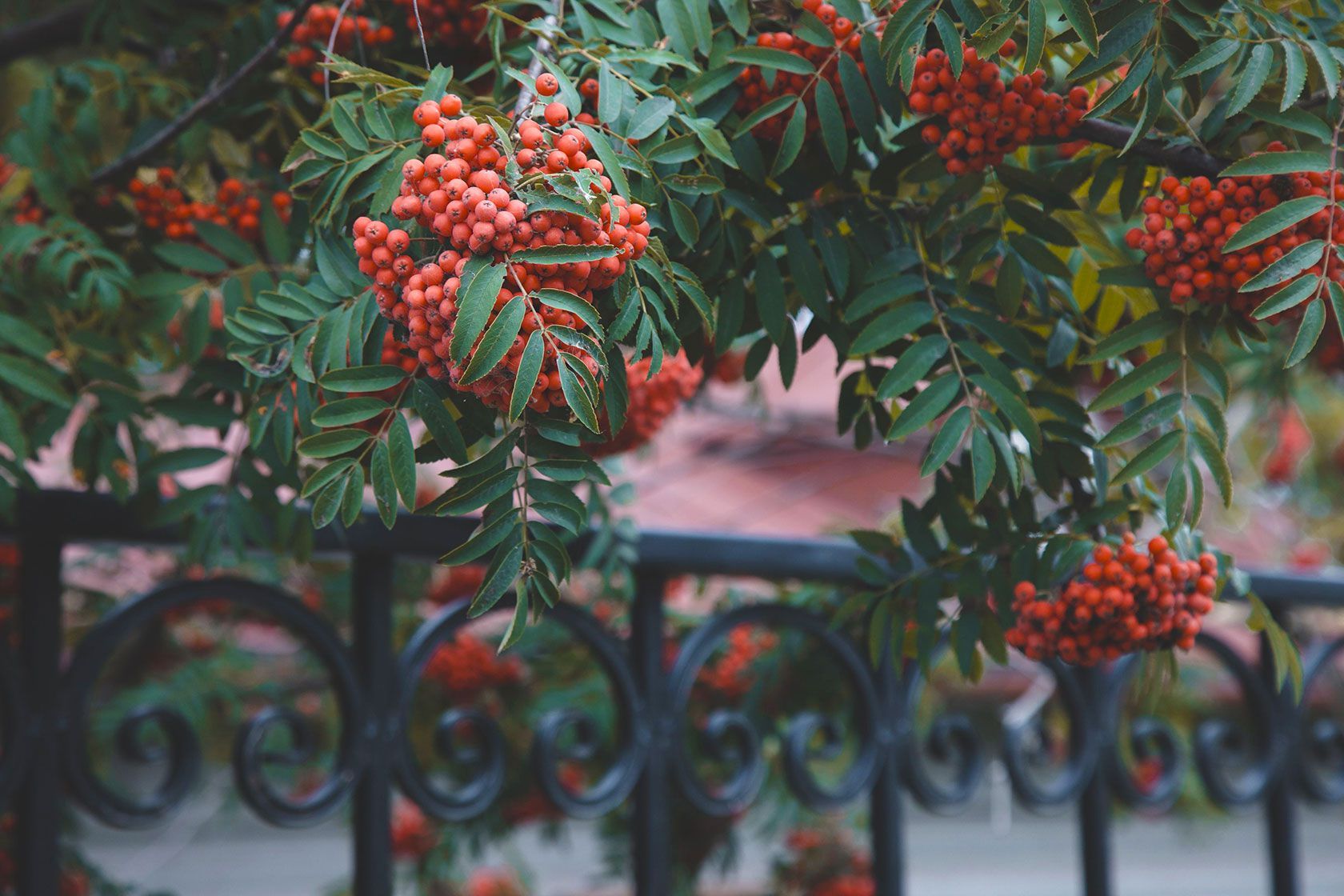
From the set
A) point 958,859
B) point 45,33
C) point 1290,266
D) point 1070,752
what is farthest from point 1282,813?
point 958,859

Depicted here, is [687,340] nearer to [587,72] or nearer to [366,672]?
[587,72]

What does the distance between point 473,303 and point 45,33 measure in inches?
35.6

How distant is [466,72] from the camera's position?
99cm

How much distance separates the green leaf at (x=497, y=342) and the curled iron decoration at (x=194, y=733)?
1.66 feet

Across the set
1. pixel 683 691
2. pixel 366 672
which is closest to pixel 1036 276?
pixel 683 691

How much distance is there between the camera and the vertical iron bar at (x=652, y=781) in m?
1.17

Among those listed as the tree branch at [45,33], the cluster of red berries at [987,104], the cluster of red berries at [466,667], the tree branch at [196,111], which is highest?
the tree branch at [45,33]

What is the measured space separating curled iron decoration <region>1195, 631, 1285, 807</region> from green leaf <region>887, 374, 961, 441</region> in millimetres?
868

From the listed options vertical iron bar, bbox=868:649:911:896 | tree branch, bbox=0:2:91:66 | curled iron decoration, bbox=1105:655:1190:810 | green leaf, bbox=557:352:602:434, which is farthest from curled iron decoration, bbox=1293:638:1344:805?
tree branch, bbox=0:2:91:66

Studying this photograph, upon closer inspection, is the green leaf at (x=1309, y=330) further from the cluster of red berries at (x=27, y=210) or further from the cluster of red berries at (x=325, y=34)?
the cluster of red berries at (x=27, y=210)

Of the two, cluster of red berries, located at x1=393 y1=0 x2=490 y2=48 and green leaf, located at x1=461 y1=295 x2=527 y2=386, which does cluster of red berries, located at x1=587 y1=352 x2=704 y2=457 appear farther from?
green leaf, located at x1=461 y1=295 x2=527 y2=386

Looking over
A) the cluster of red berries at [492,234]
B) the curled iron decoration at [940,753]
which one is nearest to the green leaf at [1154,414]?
the cluster of red berries at [492,234]

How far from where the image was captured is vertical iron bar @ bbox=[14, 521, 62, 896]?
938mm

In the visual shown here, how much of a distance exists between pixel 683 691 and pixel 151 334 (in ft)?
1.93
